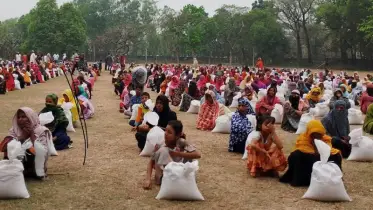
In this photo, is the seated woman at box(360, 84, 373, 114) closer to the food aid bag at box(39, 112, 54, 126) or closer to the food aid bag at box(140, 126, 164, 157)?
the food aid bag at box(140, 126, 164, 157)

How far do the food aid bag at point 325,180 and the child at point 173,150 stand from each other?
1.28m

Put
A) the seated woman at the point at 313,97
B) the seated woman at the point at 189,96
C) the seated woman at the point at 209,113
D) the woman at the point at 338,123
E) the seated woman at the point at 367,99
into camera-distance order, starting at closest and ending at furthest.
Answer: the woman at the point at 338,123, the seated woman at the point at 209,113, the seated woman at the point at 313,97, the seated woman at the point at 367,99, the seated woman at the point at 189,96

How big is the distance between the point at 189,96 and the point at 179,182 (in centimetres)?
851

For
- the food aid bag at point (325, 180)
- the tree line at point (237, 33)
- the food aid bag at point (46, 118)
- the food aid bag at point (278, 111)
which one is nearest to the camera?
the food aid bag at point (325, 180)

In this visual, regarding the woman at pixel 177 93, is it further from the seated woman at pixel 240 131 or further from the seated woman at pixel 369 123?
the seated woman at pixel 240 131

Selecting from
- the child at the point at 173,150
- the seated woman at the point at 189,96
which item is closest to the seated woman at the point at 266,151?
the child at the point at 173,150

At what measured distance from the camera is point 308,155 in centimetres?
550

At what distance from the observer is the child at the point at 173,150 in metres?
5.15

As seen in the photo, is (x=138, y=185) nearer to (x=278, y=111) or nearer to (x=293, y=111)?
(x=293, y=111)

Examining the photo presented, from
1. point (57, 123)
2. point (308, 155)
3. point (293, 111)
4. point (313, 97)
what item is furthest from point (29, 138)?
point (313, 97)

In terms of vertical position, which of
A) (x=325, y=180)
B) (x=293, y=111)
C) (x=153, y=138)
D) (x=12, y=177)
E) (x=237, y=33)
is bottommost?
(x=325, y=180)

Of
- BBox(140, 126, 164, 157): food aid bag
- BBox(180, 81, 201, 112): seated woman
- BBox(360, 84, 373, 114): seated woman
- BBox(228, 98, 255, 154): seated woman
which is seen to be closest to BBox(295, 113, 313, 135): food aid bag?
BBox(228, 98, 255, 154): seated woman

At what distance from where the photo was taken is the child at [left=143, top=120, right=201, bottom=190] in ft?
16.9

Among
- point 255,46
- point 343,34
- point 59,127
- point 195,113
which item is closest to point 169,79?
point 195,113
